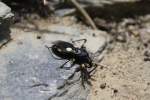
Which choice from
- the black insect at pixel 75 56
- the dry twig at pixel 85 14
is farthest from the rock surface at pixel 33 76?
the dry twig at pixel 85 14

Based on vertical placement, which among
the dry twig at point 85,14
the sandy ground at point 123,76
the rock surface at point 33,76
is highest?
the dry twig at point 85,14

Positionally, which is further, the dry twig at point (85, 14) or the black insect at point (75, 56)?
the dry twig at point (85, 14)

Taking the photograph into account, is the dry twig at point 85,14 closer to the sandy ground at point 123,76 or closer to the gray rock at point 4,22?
the sandy ground at point 123,76

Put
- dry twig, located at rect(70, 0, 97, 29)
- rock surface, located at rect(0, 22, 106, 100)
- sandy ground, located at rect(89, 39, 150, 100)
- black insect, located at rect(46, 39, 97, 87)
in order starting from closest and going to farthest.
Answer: rock surface, located at rect(0, 22, 106, 100) → sandy ground, located at rect(89, 39, 150, 100) → black insect, located at rect(46, 39, 97, 87) → dry twig, located at rect(70, 0, 97, 29)

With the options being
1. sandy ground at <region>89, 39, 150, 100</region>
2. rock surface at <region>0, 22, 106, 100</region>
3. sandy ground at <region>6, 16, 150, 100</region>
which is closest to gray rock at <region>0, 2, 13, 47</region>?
rock surface at <region>0, 22, 106, 100</region>

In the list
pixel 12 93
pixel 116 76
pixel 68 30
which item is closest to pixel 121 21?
pixel 68 30

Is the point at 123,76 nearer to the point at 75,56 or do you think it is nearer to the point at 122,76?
the point at 122,76

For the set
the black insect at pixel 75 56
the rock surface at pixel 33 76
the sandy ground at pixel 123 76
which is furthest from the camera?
the black insect at pixel 75 56

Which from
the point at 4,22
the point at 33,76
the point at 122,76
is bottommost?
the point at 122,76

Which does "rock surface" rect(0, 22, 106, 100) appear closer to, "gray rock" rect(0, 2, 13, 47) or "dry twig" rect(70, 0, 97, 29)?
"gray rock" rect(0, 2, 13, 47)

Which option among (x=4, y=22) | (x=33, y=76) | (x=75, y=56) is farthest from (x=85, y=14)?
(x=33, y=76)

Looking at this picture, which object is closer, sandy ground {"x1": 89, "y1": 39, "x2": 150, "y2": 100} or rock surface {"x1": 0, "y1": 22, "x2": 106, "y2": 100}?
rock surface {"x1": 0, "y1": 22, "x2": 106, "y2": 100}

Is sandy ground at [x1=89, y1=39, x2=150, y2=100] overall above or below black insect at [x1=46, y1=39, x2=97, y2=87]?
below
